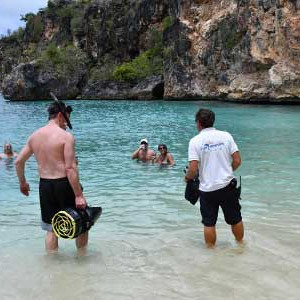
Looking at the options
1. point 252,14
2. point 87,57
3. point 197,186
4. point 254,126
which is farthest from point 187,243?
point 87,57

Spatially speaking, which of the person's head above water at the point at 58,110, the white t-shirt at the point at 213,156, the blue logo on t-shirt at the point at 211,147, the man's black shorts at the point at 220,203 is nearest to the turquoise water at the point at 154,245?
the man's black shorts at the point at 220,203

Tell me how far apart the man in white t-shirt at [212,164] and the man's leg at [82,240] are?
1.37 meters

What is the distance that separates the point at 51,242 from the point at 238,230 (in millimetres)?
2200

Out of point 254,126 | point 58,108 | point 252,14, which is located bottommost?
point 254,126

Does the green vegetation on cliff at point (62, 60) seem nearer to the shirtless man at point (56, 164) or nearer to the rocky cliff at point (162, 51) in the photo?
the rocky cliff at point (162, 51)

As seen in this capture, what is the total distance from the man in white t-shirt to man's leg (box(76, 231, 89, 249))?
137 centimetres

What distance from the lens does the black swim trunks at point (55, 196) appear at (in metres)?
5.21

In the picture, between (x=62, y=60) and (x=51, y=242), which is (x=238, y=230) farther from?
(x=62, y=60)

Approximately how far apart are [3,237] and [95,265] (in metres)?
1.95

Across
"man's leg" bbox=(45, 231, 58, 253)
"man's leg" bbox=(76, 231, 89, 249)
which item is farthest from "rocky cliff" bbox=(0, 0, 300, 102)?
"man's leg" bbox=(45, 231, 58, 253)

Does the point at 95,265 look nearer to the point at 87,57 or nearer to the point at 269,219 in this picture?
the point at 269,219

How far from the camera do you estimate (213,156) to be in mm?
5500

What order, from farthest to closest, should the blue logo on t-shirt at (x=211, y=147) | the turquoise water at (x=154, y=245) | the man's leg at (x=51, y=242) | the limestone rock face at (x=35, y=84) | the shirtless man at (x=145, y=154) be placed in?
the limestone rock face at (x=35, y=84), the shirtless man at (x=145, y=154), the man's leg at (x=51, y=242), the blue logo on t-shirt at (x=211, y=147), the turquoise water at (x=154, y=245)

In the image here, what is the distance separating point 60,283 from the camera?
5008 mm
